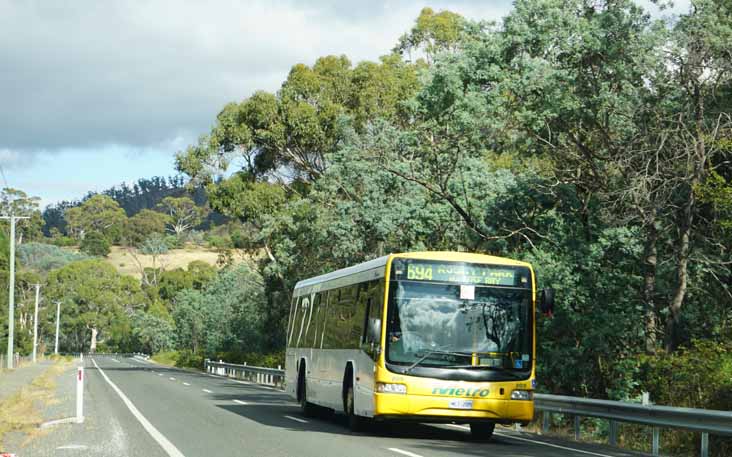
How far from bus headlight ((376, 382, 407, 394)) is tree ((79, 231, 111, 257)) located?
165 metres

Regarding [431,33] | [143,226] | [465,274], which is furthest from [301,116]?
[143,226]

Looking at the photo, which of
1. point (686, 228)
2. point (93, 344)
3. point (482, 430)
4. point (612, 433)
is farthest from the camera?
point (93, 344)

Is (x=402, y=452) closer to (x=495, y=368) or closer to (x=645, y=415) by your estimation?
(x=495, y=368)

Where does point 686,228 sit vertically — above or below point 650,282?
above

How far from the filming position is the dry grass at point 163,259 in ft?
576

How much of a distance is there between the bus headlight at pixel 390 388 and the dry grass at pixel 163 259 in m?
157

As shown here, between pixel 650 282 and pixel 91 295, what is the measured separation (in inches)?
4808

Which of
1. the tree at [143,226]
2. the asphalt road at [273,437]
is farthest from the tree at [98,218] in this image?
the asphalt road at [273,437]

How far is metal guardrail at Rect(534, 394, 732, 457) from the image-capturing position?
45.9ft

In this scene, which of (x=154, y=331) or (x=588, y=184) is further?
(x=154, y=331)

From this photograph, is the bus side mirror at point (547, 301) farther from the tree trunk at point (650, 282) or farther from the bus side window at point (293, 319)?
the bus side window at point (293, 319)

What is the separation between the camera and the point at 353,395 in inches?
730

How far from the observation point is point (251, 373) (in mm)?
52219

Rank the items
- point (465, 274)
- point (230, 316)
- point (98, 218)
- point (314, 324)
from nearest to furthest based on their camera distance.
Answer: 1. point (465, 274)
2. point (314, 324)
3. point (230, 316)
4. point (98, 218)
